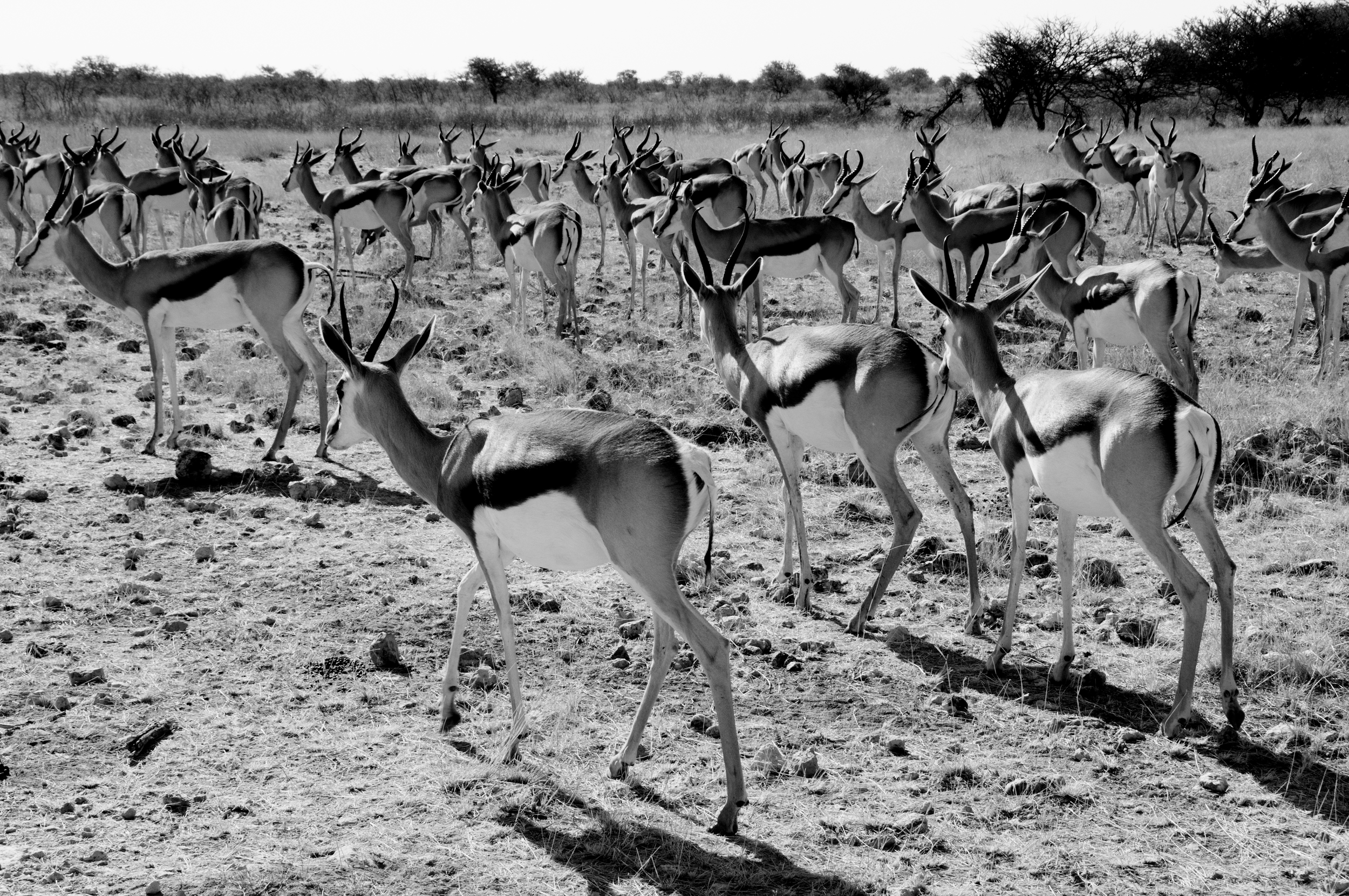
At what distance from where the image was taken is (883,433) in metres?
6.11

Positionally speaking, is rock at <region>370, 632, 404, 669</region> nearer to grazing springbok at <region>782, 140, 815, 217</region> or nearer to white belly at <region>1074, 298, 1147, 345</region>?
white belly at <region>1074, 298, 1147, 345</region>

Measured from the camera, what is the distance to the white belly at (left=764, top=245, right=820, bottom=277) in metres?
12.5

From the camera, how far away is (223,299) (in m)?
8.83

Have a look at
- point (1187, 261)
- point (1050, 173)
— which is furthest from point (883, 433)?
point (1050, 173)

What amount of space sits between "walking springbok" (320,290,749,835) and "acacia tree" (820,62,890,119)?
41.6 metres

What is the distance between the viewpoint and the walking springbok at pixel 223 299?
871cm

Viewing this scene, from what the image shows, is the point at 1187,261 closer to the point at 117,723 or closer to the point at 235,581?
the point at 235,581

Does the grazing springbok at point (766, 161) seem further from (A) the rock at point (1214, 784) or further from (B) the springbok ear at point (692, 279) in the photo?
(A) the rock at point (1214, 784)

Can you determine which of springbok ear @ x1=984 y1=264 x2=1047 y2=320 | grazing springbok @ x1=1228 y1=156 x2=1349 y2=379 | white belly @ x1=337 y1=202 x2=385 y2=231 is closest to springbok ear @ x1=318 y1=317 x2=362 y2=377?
springbok ear @ x1=984 y1=264 x2=1047 y2=320

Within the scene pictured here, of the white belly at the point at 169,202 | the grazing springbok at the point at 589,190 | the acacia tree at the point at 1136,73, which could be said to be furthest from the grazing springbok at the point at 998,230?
the acacia tree at the point at 1136,73

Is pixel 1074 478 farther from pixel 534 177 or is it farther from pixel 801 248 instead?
pixel 534 177

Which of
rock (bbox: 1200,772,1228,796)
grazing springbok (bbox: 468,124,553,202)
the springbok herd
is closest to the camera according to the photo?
rock (bbox: 1200,772,1228,796)

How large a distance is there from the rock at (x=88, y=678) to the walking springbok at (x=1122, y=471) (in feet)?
12.9

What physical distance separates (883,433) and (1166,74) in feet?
123
